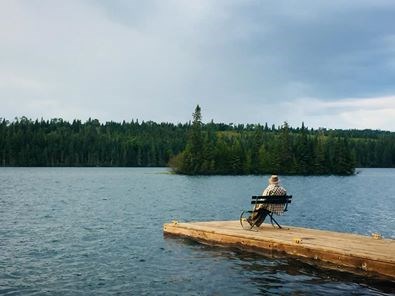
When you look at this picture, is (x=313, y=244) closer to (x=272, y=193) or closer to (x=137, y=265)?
(x=272, y=193)

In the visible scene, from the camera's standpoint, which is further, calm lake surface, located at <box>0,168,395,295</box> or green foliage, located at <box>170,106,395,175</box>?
green foliage, located at <box>170,106,395,175</box>

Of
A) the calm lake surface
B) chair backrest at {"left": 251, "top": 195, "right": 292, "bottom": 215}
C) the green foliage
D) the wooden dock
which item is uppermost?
the green foliage

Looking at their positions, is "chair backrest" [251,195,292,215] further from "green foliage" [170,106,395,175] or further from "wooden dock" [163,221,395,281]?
"green foliage" [170,106,395,175]

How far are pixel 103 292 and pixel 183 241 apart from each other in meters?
9.89

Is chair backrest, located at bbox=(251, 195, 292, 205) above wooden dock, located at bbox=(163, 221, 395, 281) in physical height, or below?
above

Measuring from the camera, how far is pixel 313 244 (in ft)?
62.4

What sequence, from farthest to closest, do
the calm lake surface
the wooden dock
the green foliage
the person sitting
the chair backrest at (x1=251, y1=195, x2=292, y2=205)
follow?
1. the green foliage
2. the person sitting
3. the chair backrest at (x1=251, y1=195, x2=292, y2=205)
4. the wooden dock
5. the calm lake surface

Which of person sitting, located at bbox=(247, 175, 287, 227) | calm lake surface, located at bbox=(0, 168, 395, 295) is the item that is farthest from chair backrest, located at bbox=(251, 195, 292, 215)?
calm lake surface, located at bbox=(0, 168, 395, 295)

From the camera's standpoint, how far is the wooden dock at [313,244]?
16.3m

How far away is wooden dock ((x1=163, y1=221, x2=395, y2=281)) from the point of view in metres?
16.3

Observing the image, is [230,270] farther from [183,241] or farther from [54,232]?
[54,232]

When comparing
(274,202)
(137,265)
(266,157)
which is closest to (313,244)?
(274,202)

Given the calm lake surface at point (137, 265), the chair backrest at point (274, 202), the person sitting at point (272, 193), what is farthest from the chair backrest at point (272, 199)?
the calm lake surface at point (137, 265)

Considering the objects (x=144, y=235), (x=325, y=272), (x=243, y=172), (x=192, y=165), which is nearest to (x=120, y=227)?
(x=144, y=235)
